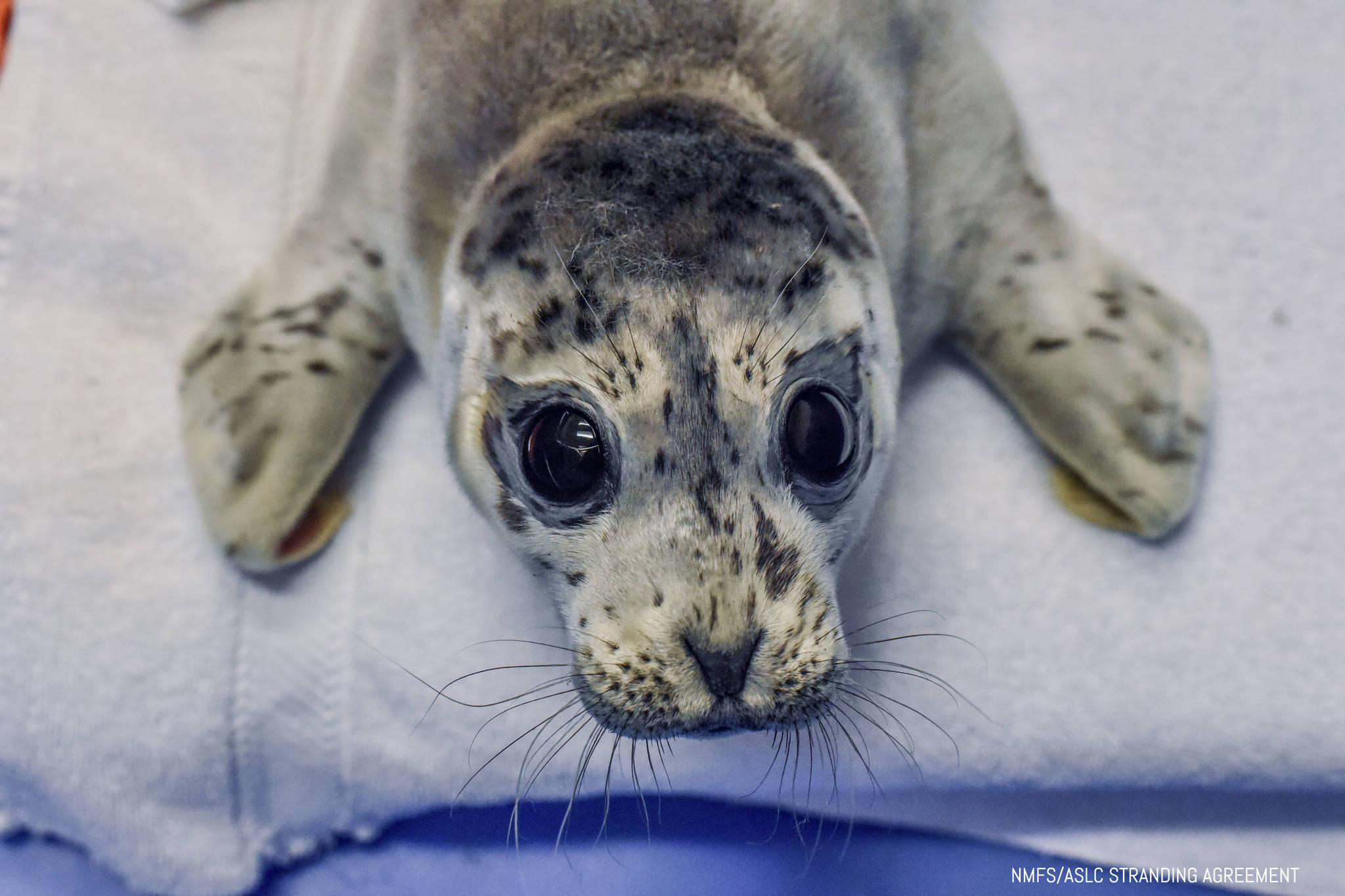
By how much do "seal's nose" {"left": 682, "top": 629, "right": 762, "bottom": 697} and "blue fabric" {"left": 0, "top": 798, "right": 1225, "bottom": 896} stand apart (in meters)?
0.63

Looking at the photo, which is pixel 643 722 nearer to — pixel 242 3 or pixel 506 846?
pixel 506 846

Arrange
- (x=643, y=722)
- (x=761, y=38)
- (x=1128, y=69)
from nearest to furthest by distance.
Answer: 1. (x=643, y=722)
2. (x=761, y=38)
3. (x=1128, y=69)

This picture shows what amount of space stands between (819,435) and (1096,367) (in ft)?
2.17

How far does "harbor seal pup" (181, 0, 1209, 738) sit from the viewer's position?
1038 mm

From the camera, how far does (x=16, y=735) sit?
155cm

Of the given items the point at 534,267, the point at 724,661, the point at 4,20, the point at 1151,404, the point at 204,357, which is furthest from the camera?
the point at 4,20

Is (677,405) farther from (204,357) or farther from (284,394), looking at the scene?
(204,357)

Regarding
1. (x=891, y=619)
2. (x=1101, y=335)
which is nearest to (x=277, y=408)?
(x=891, y=619)

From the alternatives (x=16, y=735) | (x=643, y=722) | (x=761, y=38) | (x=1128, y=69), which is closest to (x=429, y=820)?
(x=16, y=735)

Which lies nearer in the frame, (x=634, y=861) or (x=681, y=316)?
(x=681, y=316)

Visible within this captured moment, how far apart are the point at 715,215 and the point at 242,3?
4.71 feet

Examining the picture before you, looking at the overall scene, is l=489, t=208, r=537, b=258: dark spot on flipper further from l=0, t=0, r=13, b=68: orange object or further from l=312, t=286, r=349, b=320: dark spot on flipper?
l=0, t=0, r=13, b=68: orange object

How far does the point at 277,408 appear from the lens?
155 cm

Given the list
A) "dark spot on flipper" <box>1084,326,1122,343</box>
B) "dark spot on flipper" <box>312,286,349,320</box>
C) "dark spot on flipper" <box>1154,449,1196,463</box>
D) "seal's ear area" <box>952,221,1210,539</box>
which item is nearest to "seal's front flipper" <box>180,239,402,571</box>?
"dark spot on flipper" <box>312,286,349,320</box>
